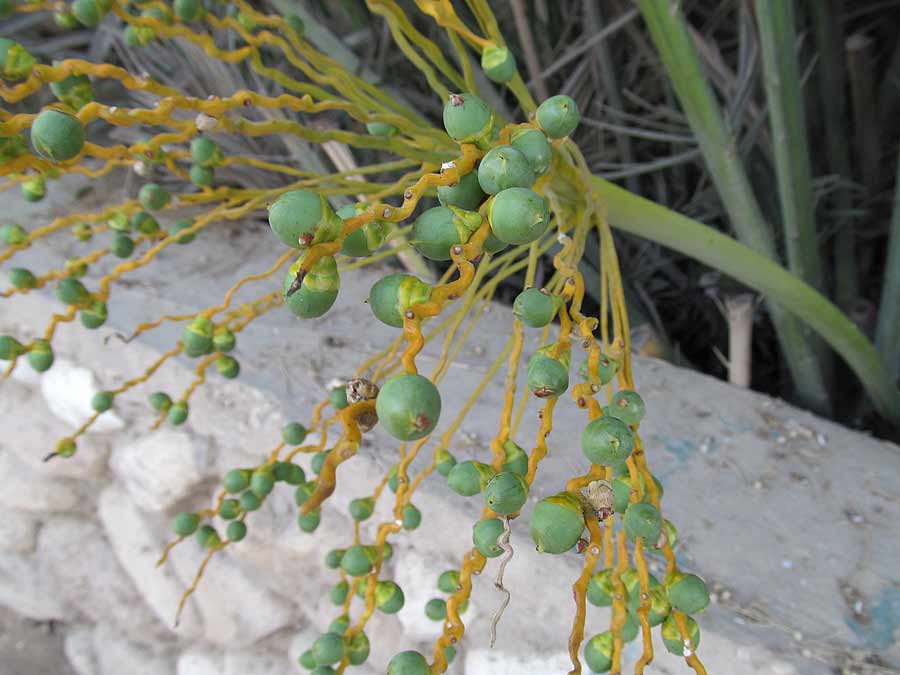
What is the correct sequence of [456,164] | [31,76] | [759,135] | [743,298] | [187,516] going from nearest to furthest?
[456,164], [31,76], [187,516], [743,298], [759,135]

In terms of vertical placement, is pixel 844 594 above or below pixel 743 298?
below

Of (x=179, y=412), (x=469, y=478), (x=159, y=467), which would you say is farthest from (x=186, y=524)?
(x=159, y=467)

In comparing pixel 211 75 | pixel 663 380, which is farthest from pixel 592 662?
pixel 211 75

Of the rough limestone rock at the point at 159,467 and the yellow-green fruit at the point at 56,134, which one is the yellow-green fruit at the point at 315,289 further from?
the rough limestone rock at the point at 159,467

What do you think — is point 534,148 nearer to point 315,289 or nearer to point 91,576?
point 315,289

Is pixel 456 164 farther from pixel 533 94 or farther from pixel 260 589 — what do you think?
pixel 260 589
